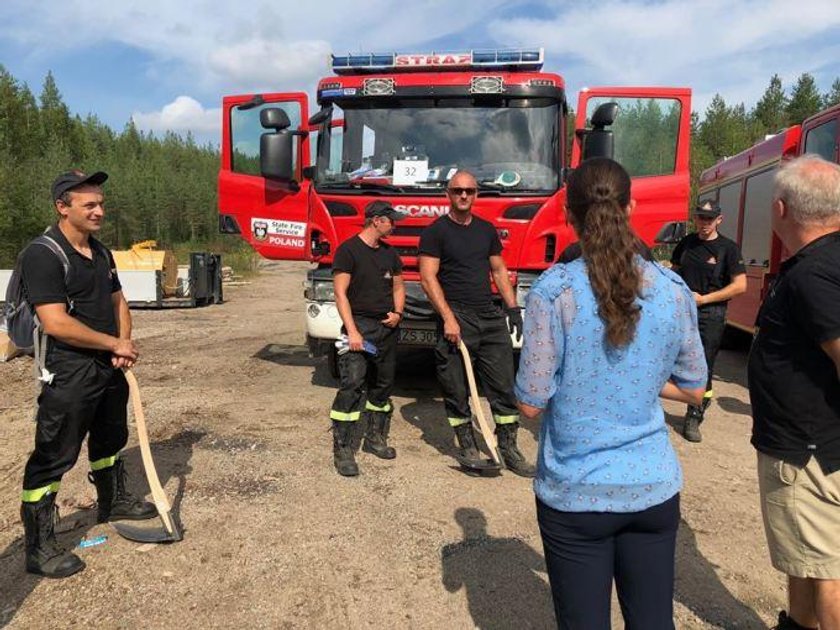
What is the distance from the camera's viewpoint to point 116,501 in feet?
12.1

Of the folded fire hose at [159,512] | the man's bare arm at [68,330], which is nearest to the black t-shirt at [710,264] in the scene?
the folded fire hose at [159,512]

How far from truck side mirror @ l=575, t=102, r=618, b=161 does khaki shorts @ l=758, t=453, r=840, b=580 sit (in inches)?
147

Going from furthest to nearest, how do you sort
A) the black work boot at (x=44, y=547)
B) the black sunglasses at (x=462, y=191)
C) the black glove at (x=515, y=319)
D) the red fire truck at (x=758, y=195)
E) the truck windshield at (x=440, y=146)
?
1. the red fire truck at (x=758, y=195)
2. the truck windshield at (x=440, y=146)
3. the black glove at (x=515, y=319)
4. the black sunglasses at (x=462, y=191)
5. the black work boot at (x=44, y=547)

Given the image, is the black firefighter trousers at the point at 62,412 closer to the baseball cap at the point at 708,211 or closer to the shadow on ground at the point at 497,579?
the shadow on ground at the point at 497,579

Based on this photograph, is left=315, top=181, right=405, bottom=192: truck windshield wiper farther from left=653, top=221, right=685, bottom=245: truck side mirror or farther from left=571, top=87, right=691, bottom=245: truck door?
left=653, top=221, right=685, bottom=245: truck side mirror

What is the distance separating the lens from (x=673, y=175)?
5.56m

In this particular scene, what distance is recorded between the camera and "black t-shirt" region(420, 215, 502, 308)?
4473mm

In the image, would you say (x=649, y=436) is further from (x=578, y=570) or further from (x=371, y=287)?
(x=371, y=287)

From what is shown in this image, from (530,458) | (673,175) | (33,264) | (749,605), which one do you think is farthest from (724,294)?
(33,264)

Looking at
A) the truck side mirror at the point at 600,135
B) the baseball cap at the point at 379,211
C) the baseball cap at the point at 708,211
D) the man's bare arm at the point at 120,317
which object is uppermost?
the truck side mirror at the point at 600,135

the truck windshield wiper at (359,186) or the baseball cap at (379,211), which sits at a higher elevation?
the truck windshield wiper at (359,186)

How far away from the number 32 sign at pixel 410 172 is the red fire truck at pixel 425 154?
0.01m

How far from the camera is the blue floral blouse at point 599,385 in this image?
167 cm

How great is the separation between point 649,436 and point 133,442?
4.50m
